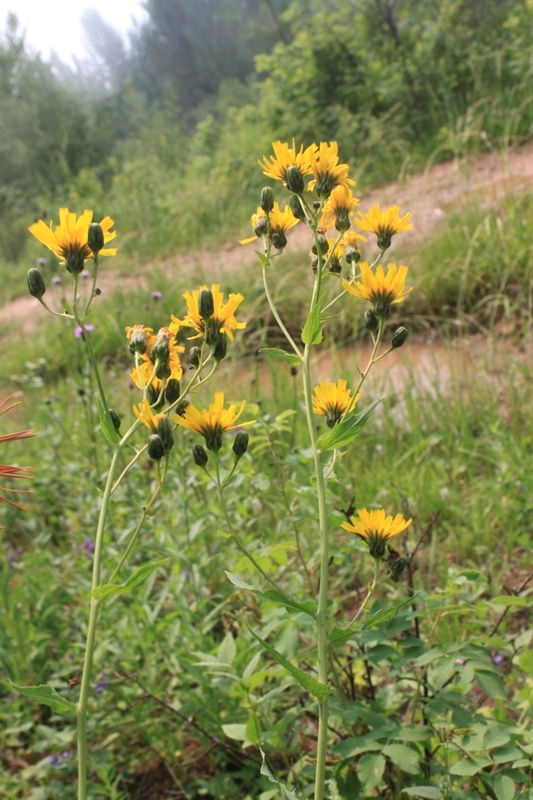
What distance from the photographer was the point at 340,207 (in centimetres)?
88

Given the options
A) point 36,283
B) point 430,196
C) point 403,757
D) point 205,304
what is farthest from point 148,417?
point 430,196

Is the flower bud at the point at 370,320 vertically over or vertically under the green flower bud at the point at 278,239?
under

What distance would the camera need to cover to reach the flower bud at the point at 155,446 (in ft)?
2.30

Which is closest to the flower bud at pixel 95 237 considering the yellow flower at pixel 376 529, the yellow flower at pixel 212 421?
the yellow flower at pixel 212 421

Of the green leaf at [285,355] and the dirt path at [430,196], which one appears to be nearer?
the green leaf at [285,355]

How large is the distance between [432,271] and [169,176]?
6.58 meters

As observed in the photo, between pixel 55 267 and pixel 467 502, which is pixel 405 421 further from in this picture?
pixel 55 267

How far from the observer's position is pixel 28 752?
54.5 inches

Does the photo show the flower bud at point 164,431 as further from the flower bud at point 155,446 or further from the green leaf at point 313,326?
the green leaf at point 313,326

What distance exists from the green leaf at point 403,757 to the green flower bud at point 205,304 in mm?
577

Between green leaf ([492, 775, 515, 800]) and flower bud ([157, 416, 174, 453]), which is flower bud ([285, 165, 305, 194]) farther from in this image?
green leaf ([492, 775, 515, 800])

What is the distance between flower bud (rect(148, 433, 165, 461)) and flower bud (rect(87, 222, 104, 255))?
23 cm

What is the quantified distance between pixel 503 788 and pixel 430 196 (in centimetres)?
396

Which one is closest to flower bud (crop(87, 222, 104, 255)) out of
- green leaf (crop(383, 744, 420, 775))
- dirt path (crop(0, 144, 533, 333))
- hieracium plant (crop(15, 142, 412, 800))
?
hieracium plant (crop(15, 142, 412, 800))
